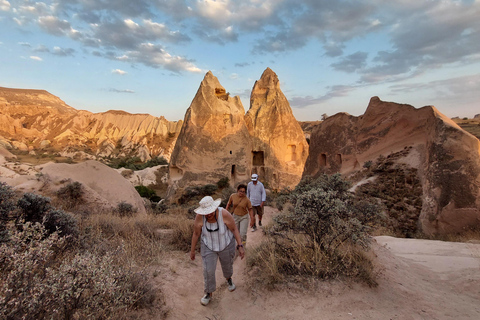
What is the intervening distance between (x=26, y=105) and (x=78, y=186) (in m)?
66.4

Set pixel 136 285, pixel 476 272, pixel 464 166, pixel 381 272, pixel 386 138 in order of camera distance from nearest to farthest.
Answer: pixel 136 285, pixel 381 272, pixel 476 272, pixel 464 166, pixel 386 138

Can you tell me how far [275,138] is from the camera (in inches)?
974

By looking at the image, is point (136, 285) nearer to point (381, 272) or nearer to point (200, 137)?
point (381, 272)

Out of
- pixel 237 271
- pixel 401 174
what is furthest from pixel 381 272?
pixel 401 174

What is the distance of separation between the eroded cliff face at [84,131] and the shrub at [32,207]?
4486 centimetres

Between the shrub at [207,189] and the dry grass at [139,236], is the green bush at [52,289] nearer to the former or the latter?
the dry grass at [139,236]

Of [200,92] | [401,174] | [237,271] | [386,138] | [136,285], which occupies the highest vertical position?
[200,92]

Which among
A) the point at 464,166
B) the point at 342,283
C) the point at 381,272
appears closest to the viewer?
the point at 342,283

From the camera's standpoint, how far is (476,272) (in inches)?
155

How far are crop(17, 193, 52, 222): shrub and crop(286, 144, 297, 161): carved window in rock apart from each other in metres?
22.6

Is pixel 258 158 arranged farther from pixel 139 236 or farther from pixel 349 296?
pixel 349 296

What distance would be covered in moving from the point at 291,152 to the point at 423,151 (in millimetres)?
17801

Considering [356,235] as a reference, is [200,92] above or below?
above

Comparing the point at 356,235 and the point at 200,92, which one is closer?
the point at 356,235
